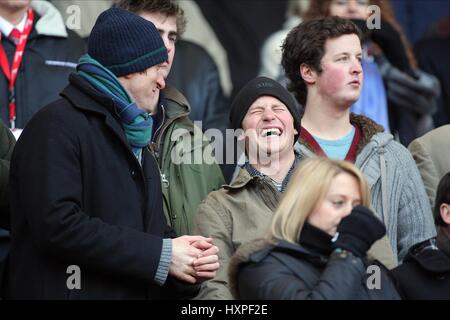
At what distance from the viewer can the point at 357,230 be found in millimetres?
4969

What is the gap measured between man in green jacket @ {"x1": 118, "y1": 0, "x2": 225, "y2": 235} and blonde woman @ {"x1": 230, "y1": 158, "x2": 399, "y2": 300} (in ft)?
3.39

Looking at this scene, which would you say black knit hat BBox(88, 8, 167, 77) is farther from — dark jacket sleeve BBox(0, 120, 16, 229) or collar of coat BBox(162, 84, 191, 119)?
collar of coat BBox(162, 84, 191, 119)

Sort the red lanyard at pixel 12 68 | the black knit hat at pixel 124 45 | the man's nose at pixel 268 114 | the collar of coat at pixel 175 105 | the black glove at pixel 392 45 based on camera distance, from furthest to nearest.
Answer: the black glove at pixel 392 45
the red lanyard at pixel 12 68
the collar of coat at pixel 175 105
the man's nose at pixel 268 114
the black knit hat at pixel 124 45

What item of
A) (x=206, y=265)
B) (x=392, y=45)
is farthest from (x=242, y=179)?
(x=392, y=45)

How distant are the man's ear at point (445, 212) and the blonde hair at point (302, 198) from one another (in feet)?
2.97

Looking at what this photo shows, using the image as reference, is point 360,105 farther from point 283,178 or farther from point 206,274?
point 206,274

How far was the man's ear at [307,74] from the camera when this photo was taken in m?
6.72

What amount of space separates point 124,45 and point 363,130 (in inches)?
67.2

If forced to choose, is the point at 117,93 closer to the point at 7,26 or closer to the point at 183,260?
the point at 183,260

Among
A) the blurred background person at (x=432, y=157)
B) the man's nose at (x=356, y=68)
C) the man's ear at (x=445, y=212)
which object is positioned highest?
the man's nose at (x=356, y=68)

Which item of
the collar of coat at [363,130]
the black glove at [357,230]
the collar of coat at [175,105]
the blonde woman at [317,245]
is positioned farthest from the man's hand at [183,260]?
the collar of coat at [363,130]

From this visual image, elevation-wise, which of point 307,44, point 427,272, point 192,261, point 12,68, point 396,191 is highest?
point 307,44

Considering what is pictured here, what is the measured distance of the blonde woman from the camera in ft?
16.1

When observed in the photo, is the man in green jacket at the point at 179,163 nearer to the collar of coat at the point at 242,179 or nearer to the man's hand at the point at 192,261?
the collar of coat at the point at 242,179
